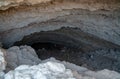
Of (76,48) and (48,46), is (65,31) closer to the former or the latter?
(76,48)

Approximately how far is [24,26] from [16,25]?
16 cm

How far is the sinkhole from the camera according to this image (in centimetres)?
435

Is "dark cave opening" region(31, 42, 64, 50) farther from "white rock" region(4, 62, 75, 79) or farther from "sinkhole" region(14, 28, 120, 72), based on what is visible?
"white rock" region(4, 62, 75, 79)

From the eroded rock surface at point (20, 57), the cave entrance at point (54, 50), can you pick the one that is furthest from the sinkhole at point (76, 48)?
the eroded rock surface at point (20, 57)

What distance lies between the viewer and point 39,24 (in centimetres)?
386

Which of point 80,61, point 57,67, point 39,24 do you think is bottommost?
point 80,61

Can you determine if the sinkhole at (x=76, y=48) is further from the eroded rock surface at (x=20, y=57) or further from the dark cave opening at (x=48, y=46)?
the eroded rock surface at (x=20, y=57)

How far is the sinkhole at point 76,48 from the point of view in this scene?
4352mm

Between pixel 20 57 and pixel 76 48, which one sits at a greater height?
pixel 20 57

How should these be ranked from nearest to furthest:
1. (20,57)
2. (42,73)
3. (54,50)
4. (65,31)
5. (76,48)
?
(42,73) → (20,57) → (65,31) → (76,48) → (54,50)

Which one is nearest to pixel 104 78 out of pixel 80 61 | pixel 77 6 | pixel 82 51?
pixel 77 6

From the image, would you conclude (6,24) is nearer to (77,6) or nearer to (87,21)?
(77,6)

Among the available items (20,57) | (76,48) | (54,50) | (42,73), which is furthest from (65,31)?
(42,73)

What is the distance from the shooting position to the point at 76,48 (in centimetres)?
498
